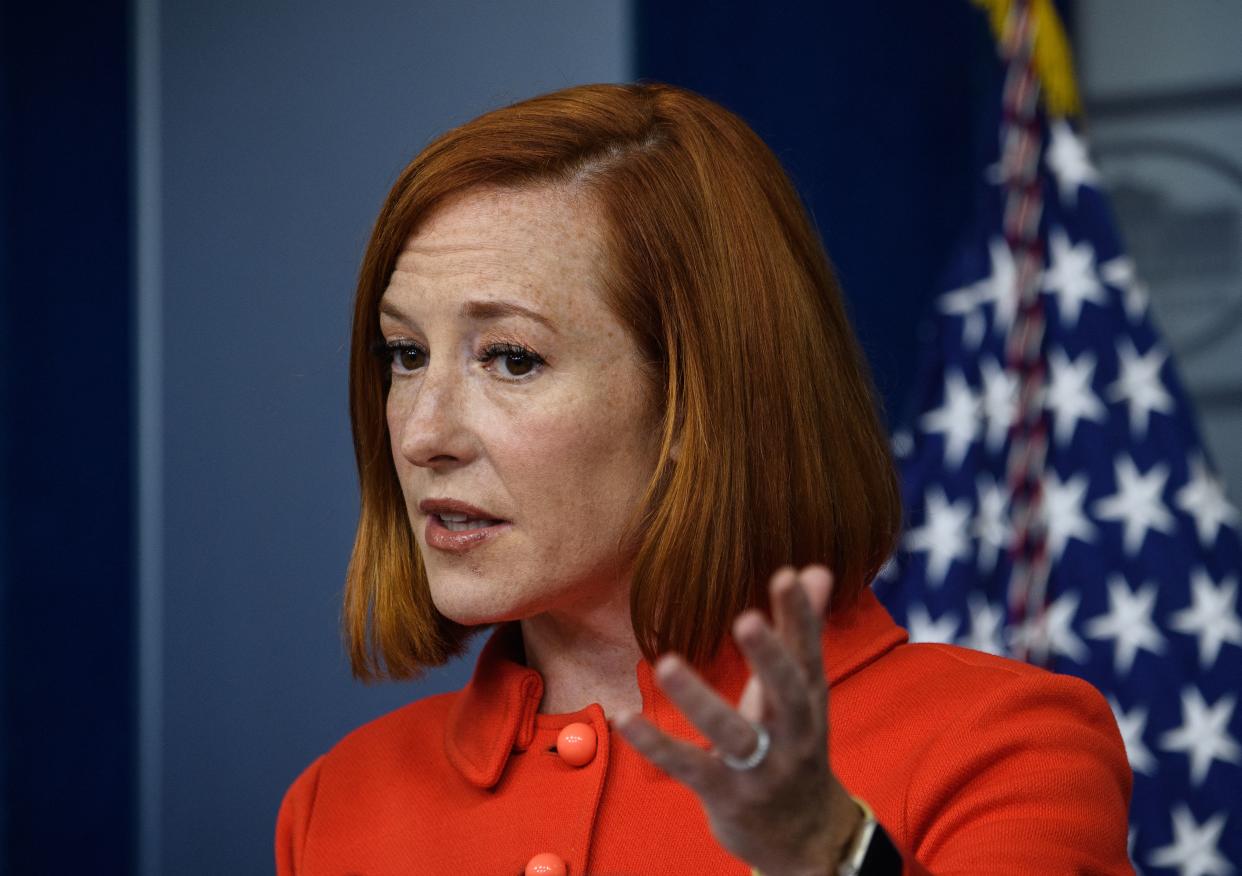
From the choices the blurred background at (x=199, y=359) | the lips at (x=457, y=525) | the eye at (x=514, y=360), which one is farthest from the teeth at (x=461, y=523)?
the blurred background at (x=199, y=359)

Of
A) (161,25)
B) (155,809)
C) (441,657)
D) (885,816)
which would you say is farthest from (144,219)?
(885,816)

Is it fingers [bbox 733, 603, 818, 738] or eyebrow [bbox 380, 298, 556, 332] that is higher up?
eyebrow [bbox 380, 298, 556, 332]

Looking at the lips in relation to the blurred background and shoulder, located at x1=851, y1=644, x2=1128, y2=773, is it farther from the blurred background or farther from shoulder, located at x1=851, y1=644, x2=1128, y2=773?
the blurred background

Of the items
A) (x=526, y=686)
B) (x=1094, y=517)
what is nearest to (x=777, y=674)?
(x=526, y=686)

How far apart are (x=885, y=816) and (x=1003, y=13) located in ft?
5.60

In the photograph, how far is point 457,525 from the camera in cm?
142

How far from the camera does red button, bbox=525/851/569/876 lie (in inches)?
52.7

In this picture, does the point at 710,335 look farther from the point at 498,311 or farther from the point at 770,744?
the point at 770,744

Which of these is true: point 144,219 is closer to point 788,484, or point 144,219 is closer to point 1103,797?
point 788,484

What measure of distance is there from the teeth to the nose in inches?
1.9

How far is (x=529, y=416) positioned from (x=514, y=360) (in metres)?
0.06

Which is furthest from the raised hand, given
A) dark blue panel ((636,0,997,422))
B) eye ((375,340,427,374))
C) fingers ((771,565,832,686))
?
dark blue panel ((636,0,997,422))

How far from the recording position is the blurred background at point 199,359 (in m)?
2.47

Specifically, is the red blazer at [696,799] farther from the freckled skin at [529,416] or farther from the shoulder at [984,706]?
the freckled skin at [529,416]
